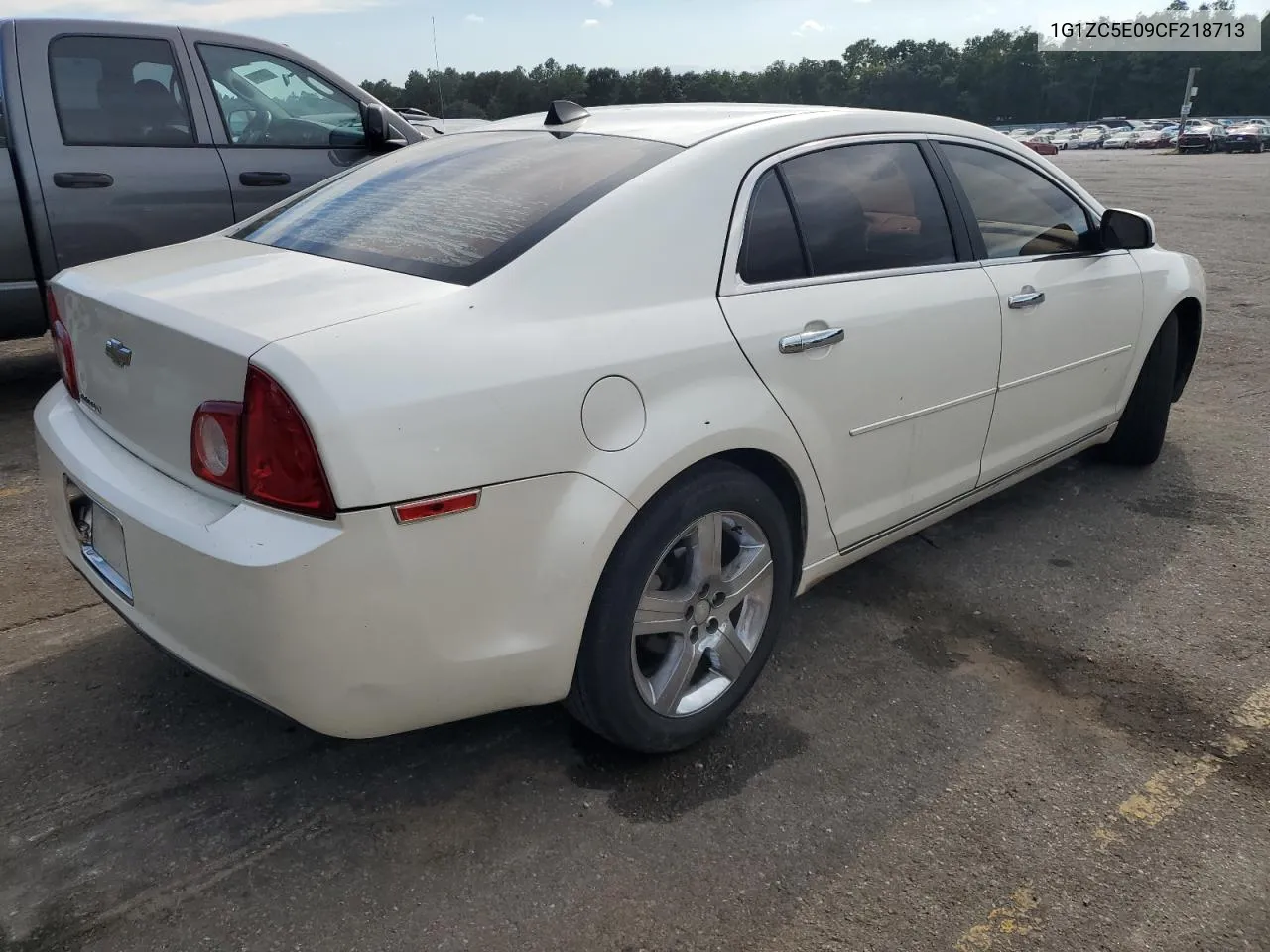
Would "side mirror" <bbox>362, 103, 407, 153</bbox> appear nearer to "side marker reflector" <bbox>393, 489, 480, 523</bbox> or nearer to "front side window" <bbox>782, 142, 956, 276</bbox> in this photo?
"front side window" <bbox>782, 142, 956, 276</bbox>

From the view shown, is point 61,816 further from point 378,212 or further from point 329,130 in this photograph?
point 329,130

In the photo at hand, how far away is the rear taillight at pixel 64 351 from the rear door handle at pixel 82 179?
275 centimetres

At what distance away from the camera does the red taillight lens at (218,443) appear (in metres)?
1.98

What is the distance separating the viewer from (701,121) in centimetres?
289

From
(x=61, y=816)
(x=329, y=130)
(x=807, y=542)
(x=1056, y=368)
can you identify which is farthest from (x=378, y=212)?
(x=329, y=130)

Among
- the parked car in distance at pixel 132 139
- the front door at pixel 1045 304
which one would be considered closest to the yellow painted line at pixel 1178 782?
the front door at pixel 1045 304

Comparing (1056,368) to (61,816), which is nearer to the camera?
(61,816)

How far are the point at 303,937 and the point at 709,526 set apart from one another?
4.08 feet

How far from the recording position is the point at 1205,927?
208cm

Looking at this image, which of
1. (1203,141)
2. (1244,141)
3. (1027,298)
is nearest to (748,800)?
(1027,298)

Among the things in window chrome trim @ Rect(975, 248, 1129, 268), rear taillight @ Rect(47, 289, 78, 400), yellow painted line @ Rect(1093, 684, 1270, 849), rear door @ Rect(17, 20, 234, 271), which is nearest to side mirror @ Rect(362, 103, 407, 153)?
rear door @ Rect(17, 20, 234, 271)

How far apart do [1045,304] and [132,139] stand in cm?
452

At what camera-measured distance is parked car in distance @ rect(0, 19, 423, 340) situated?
16.3 feet

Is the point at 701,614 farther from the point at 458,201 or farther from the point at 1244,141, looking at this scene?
the point at 1244,141
